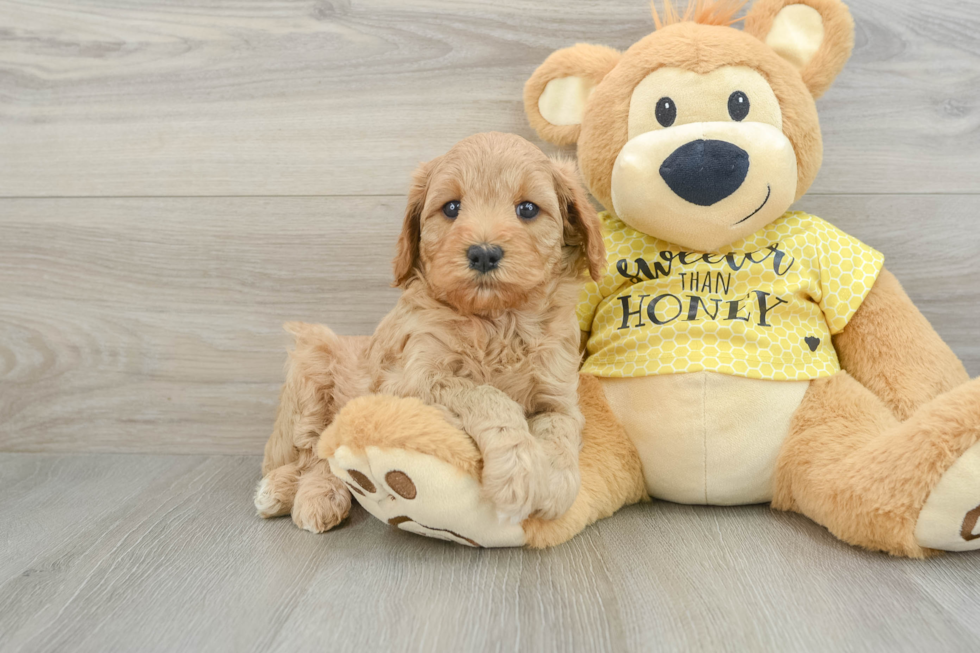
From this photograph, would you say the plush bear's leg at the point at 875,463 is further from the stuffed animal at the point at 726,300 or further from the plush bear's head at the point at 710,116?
the plush bear's head at the point at 710,116

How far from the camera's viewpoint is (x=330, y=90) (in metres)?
1.62

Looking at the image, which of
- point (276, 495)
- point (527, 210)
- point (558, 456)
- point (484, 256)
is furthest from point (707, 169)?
point (276, 495)

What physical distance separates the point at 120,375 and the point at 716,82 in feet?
5.08

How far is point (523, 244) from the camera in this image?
1069 millimetres

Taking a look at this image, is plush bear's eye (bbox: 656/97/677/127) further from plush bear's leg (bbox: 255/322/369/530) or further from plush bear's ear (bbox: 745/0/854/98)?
plush bear's leg (bbox: 255/322/369/530)

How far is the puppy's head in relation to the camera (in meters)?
1.05

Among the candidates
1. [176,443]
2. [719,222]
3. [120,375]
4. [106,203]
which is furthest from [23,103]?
[719,222]

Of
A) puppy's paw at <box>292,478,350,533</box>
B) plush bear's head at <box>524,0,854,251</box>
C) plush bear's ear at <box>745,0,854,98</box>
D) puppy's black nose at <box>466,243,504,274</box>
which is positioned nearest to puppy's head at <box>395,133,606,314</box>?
puppy's black nose at <box>466,243,504,274</box>

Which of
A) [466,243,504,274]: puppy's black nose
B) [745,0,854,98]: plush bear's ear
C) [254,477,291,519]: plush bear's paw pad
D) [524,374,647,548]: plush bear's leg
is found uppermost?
[745,0,854,98]: plush bear's ear

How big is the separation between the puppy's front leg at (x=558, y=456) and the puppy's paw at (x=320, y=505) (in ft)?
1.33

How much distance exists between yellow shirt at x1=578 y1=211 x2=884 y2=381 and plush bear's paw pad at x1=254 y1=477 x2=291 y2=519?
65 cm

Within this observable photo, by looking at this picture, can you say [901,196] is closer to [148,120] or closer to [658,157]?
[658,157]

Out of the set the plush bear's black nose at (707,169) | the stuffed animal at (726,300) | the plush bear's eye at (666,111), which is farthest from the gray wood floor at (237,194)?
the plush bear's black nose at (707,169)

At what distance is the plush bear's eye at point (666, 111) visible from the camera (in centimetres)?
127
